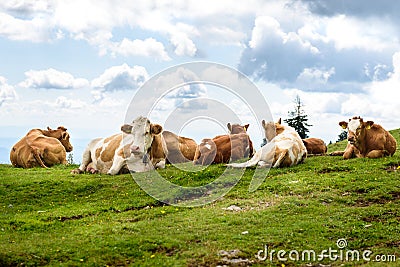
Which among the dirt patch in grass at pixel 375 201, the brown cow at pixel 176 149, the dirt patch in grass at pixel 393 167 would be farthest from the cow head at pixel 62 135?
the dirt patch in grass at pixel 375 201

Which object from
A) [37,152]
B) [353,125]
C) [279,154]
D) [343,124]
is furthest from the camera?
[37,152]

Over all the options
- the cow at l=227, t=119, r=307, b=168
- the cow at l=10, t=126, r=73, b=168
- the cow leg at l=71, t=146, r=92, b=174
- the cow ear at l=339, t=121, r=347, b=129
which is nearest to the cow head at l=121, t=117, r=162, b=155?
the cow leg at l=71, t=146, r=92, b=174

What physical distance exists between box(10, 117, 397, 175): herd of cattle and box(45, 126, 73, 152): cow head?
3708 millimetres

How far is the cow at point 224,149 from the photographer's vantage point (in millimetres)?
21359

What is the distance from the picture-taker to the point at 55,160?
2506 cm

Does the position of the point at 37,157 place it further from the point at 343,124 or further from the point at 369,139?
the point at 369,139

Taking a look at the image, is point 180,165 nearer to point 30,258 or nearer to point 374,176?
point 374,176

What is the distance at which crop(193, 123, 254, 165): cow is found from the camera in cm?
2136

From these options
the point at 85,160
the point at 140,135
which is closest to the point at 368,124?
the point at 140,135

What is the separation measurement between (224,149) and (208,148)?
23.1 inches

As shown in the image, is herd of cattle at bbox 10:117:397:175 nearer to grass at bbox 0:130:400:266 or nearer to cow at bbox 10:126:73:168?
cow at bbox 10:126:73:168

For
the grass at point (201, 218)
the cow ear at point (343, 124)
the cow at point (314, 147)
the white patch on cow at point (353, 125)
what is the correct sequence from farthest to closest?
the cow at point (314, 147) < the cow ear at point (343, 124) < the white patch on cow at point (353, 125) < the grass at point (201, 218)

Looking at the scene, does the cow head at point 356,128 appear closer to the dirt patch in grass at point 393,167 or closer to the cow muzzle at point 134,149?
the dirt patch in grass at point 393,167

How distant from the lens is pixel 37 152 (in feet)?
80.5
